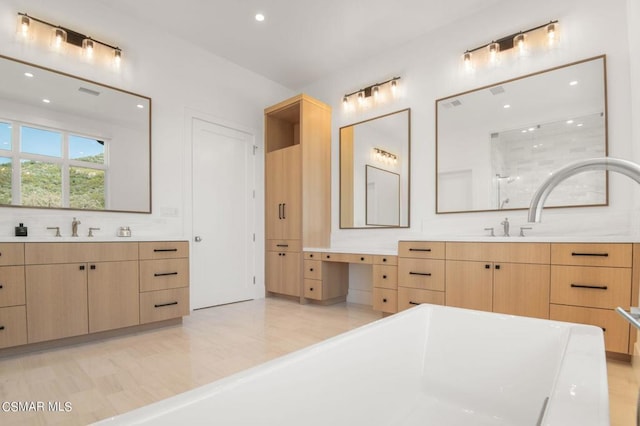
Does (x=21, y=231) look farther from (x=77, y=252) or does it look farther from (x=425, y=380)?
(x=425, y=380)

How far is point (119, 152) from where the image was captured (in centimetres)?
332

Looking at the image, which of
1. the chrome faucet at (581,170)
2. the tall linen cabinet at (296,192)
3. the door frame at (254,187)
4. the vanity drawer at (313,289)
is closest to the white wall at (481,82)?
the tall linen cabinet at (296,192)

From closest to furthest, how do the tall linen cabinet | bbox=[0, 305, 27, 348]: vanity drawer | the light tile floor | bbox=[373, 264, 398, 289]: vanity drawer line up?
the light tile floor
bbox=[0, 305, 27, 348]: vanity drawer
bbox=[373, 264, 398, 289]: vanity drawer
the tall linen cabinet

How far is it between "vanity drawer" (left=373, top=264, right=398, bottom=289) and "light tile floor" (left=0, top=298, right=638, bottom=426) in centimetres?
40

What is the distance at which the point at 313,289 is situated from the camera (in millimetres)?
4109

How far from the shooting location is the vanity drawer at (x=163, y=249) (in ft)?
9.93

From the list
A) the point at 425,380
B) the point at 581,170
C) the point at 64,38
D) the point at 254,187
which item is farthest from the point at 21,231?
the point at 581,170

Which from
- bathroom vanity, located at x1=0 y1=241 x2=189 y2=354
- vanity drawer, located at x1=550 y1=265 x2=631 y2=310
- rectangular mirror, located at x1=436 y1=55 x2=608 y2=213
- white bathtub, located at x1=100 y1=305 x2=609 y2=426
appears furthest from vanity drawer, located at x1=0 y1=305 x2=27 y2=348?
vanity drawer, located at x1=550 y1=265 x2=631 y2=310

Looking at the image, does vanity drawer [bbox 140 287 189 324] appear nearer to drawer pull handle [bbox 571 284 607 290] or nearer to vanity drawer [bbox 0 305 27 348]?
vanity drawer [bbox 0 305 27 348]

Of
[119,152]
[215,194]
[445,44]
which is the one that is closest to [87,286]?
[119,152]

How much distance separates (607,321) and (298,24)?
373 cm

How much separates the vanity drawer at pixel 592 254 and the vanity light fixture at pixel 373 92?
247 centimetres

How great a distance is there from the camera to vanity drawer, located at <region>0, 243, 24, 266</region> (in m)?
2.34

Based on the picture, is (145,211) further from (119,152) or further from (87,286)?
(87,286)
